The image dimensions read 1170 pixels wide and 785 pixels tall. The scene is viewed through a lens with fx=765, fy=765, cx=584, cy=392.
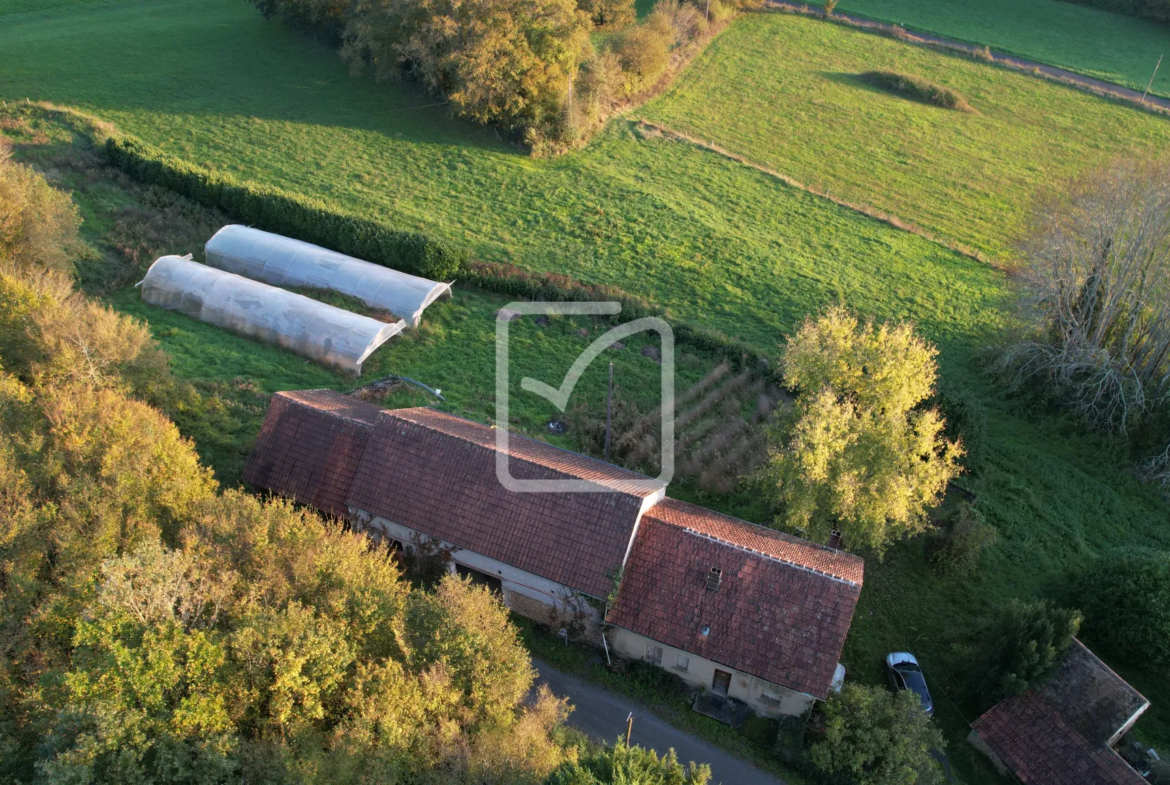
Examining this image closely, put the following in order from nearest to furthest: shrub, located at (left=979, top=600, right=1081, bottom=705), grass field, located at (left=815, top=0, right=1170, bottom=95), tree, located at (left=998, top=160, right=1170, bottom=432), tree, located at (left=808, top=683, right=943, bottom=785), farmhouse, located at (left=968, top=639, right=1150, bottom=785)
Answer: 1. tree, located at (left=808, top=683, right=943, bottom=785)
2. farmhouse, located at (left=968, top=639, right=1150, bottom=785)
3. shrub, located at (left=979, top=600, right=1081, bottom=705)
4. tree, located at (left=998, top=160, right=1170, bottom=432)
5. grass field, located at (left=815, top=0, right=1170, bottom=95)

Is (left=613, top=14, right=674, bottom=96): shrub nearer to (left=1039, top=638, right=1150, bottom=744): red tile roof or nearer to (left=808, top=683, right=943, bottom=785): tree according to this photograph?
(left=1039, top=638, right=1150, bottom=744): red tile roof

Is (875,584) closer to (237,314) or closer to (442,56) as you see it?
(237,314)

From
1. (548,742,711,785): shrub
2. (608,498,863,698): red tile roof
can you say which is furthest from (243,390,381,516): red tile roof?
(548,742,711,785): shrub

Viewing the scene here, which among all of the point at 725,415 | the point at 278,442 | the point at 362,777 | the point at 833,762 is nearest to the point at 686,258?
the point at 725,415

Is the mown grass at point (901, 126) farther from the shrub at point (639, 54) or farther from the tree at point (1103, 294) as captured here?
the tree at point (1103, 294)

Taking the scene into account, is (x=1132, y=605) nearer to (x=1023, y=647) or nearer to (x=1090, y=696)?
(x=1090, y=696)

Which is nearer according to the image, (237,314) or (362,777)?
(362,777)
